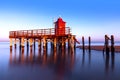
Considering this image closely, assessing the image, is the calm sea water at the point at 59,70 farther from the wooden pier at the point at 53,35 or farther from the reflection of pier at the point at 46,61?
the wooden pier at the point at 53,35

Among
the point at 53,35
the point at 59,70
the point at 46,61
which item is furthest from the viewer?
the point at 53,35

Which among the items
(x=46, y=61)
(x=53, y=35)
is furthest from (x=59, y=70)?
(x=53, y=35)

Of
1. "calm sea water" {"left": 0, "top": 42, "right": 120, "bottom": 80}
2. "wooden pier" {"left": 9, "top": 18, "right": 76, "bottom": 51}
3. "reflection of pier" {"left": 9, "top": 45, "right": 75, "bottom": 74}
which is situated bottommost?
"calm sea water" {"left": 0, "top": 42, "right": 120, "bottom": 80}

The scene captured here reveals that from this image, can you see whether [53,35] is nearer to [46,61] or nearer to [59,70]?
[46,61]

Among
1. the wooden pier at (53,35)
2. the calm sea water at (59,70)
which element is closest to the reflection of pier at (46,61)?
the calm sea water at (59,70)

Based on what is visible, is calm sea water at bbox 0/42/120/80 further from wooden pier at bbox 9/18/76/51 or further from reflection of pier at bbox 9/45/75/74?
wooden pier at bbox 9/18/76/51

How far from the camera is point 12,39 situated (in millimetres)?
39562

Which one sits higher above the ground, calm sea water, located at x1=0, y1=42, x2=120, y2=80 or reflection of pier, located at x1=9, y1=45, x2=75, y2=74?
reflection of pier, located at x1=9, y1=45, x2=75, y2=74

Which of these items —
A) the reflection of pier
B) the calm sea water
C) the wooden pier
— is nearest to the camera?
the calm sea water

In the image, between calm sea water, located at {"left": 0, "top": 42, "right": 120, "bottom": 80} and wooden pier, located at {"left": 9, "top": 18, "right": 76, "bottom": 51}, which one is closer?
calm sea water, located at {"left": 0, "top": 42, "right": 120, "bottom": 80}

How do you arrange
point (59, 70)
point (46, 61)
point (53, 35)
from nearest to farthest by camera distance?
point (59, 70) → point (46, 61) → point (53, 35)

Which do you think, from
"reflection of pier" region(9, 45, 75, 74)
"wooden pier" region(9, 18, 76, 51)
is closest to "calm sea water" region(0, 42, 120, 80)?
"reflection of pier" region(9, 45, 75, 74)

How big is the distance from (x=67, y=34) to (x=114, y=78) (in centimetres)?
1826

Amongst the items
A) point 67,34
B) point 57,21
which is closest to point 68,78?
point 67,34
